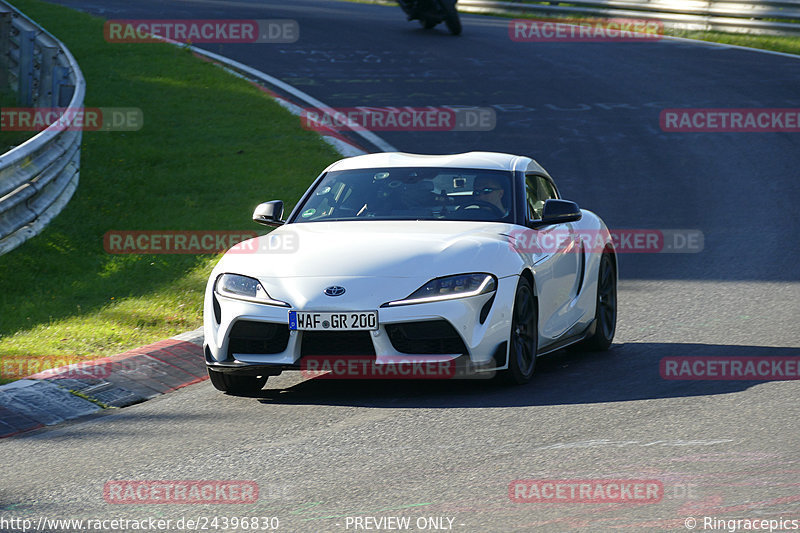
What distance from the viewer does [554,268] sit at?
8305 millimetres

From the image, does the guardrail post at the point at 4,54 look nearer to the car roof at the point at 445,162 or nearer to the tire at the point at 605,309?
the car roof at the point at 445,162

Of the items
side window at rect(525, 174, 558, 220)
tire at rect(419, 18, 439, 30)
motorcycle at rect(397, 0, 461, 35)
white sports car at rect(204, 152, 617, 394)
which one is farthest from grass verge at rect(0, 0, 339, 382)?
tire at rect(419, 18, 439, 30)

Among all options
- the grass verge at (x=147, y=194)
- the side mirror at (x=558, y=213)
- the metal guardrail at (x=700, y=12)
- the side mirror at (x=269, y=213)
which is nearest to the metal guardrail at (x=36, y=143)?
the grass verge at (x=147, y=194)

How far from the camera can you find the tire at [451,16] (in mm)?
27141

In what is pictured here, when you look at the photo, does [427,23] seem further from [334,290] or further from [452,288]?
[334,290]

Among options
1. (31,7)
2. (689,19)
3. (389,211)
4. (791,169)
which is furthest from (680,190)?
(31,7)

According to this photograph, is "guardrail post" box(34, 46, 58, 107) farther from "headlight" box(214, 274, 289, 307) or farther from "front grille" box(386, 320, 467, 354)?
"front grille" box(386, 320, 467, 354)

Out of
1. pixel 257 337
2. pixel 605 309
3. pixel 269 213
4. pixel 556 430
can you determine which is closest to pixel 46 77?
pixel 269 213

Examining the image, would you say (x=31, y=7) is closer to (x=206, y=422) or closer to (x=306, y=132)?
(x=306, y=132)

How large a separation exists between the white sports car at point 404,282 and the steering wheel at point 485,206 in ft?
0.03

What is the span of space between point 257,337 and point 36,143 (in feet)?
17.6

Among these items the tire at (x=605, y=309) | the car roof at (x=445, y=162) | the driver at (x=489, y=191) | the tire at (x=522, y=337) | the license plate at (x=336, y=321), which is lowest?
the tire at (x=605, y=309)

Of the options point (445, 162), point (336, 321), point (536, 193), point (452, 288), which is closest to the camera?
point (336, 321)

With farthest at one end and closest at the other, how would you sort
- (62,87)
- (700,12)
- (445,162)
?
(700,12) < (62,87) < (445,162)
